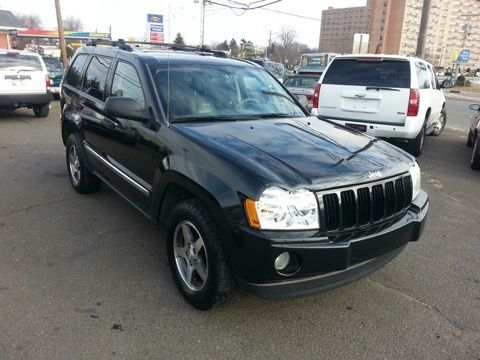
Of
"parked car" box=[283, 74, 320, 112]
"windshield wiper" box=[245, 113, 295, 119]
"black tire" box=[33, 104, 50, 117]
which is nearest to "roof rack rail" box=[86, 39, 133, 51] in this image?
"windshield wiper" box=[245, 113, 295, 119]

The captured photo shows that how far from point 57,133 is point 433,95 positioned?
8385 mm

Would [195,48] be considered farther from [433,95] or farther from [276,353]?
[433,95]

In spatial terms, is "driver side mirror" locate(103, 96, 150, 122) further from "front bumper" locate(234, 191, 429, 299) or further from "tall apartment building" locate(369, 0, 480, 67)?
"tall apartment building" locate(369, 0, 480, 67)

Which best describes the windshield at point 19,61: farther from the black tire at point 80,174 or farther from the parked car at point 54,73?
the black tire at point 80,174

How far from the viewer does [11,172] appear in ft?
21.3

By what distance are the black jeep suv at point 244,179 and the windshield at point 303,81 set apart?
26.2 feet

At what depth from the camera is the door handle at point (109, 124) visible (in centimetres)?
412

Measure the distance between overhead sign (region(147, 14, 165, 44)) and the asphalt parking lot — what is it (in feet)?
56.1

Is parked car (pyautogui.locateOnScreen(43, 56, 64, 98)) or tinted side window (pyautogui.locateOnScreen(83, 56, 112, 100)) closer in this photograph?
tinted side window (pyautogui.locateOnScreen(83, 56, 112, 100))

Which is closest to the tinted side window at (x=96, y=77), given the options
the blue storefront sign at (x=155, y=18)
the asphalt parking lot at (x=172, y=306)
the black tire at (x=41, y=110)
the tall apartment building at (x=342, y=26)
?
the asphalt parking lot at (x=172, y=306)

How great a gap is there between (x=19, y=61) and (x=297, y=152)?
10883 mm

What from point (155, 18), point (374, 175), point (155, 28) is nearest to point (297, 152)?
point (374, 175)

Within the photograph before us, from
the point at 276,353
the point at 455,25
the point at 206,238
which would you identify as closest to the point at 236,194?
the point at 206,238

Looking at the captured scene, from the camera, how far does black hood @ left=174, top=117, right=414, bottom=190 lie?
267cm
